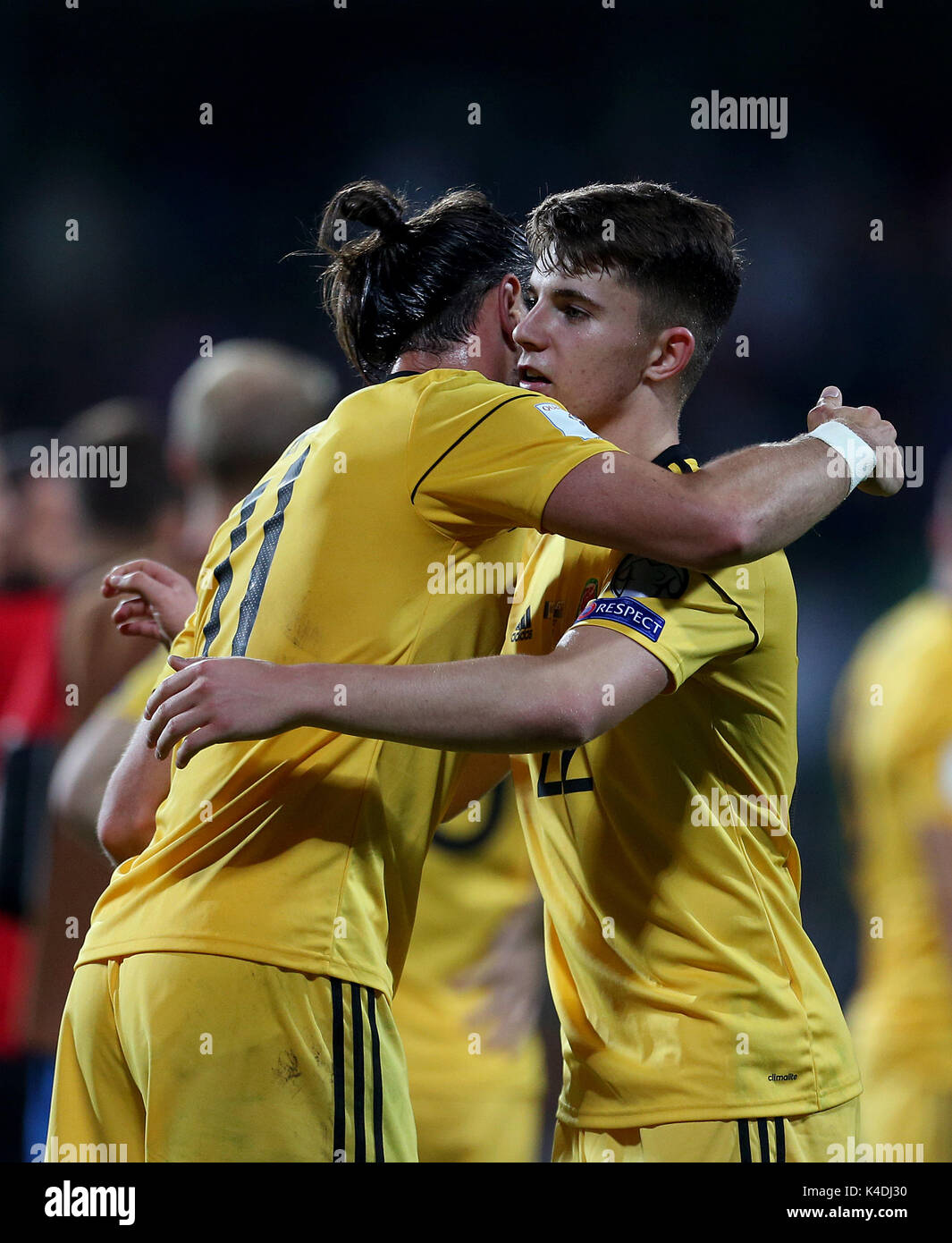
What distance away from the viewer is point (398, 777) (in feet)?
6.05

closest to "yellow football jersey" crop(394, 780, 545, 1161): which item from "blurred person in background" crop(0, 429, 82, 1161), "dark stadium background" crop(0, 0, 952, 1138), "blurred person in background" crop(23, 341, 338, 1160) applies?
"blurred person in background" crop(23, 341, 338, 1160)

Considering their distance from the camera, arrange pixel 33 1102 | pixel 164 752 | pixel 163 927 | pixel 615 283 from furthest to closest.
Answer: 1. pixel 33 1102
2. pixel 615 283
3. pixel 163 927
4. pixel 164 752

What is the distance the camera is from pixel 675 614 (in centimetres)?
186

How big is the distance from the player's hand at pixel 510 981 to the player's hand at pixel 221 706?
1846 mm

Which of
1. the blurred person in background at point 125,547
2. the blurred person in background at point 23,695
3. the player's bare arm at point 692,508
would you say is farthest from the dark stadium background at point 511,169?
the player's bare arm at point 692,508

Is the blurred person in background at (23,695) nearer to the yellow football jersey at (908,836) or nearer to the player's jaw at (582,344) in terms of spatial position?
the yellow football jersey at (908,836)

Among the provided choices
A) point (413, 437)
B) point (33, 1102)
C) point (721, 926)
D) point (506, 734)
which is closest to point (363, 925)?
point (506, 734)

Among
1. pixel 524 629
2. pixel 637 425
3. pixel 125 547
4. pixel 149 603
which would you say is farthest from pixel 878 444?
pixel 125 547

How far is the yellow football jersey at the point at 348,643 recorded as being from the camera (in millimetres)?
1740

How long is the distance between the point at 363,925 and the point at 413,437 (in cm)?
69

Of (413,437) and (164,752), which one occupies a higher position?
(413,437)

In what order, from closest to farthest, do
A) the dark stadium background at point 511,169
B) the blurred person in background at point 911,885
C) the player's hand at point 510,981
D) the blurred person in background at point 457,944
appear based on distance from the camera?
the blurred person in background at point 457,944, the player's hand at point 510,981, the blurred person in background at point 911,885, the dark stadium background at point 511,169
